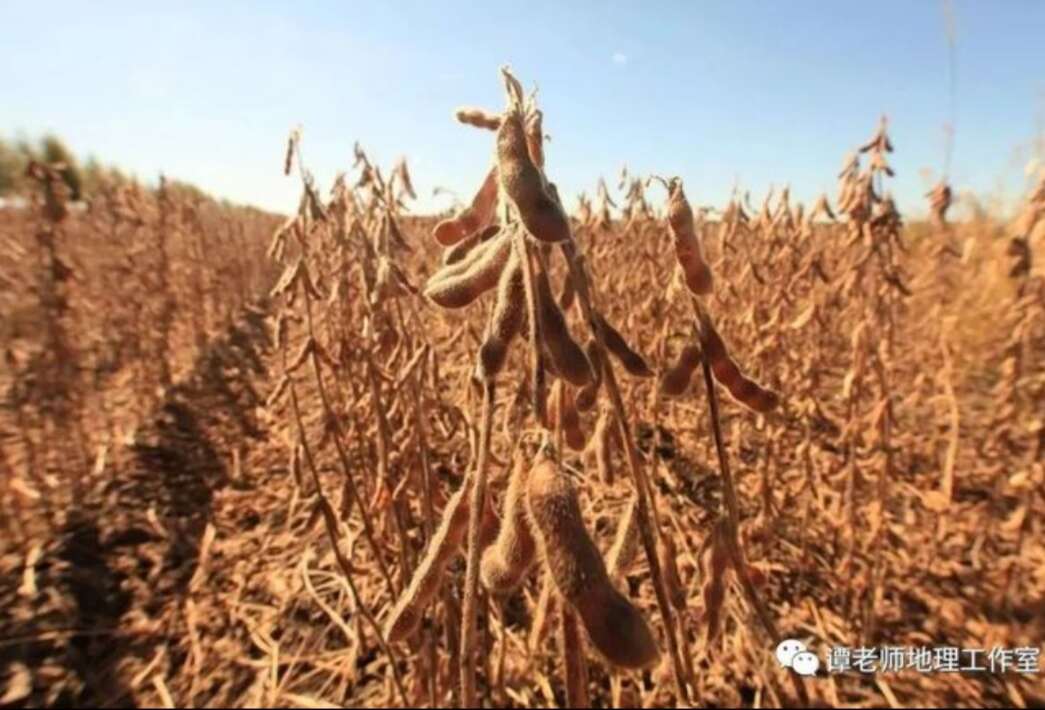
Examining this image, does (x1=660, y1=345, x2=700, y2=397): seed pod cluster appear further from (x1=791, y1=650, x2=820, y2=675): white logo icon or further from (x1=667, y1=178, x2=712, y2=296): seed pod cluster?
(x1=791, y1=650, x2=820, y2=675): white logo icon

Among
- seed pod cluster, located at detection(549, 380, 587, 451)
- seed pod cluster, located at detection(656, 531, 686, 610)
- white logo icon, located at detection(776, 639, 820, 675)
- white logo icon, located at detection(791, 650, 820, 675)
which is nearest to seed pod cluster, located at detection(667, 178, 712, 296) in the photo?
seed pod cluster, located at detection(549, 380, 587, 451)

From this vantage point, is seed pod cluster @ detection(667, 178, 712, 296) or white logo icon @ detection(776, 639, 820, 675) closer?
seed pod cluster @ detection(667, 178, 712, 296)

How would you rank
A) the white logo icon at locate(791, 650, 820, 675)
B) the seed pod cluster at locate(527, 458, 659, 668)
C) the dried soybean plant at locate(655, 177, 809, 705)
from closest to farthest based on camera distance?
the seed pod cluster at locate(527, 458, 659, 668), the dried soybean plant at locate(655, 177, 809, 705), the white logo icon at locate(791, 650, 820, 675)

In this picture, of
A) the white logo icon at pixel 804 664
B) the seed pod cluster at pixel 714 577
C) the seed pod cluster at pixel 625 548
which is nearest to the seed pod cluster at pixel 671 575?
the seed pod cluster at pixel 714 577

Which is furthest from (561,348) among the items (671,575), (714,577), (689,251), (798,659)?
(798,659)

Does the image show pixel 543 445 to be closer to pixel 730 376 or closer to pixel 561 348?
pixel 561 348

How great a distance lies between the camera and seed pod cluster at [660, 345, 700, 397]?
1.02 meters

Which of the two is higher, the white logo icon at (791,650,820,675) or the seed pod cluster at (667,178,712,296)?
the seed pod cluster at (667,178,712,296)

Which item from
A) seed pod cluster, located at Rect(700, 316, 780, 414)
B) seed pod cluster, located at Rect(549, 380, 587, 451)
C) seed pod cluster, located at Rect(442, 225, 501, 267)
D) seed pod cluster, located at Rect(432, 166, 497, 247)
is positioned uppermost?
seed pod cluster, located at Rect(432, 166, 497, 247)

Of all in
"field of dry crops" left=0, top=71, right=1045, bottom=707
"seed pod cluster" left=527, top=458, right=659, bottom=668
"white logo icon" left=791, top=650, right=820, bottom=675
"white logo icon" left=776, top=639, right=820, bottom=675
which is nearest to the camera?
"seed pod cluster" left=527, top=458, right=659, bottom=668

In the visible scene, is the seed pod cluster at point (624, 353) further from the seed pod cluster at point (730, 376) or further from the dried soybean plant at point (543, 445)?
the seed pod cluster at point (730, 376)

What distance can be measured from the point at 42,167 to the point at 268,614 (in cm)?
280

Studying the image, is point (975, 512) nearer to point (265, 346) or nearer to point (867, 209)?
point (867, 209)

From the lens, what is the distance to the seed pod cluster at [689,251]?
3.03ft
